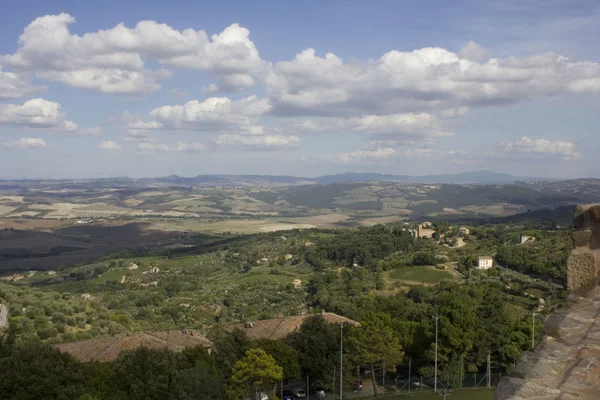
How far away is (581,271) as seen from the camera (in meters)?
4.43

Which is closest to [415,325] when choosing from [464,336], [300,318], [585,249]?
[464,336]

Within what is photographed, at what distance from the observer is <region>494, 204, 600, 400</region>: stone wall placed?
309 centimetres

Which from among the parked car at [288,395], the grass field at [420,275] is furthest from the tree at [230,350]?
the grass field at [420,275]

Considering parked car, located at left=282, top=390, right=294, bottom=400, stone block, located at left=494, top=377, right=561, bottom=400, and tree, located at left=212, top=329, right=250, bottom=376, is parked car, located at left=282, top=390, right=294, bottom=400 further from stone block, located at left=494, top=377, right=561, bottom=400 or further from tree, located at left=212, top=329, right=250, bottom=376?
stone block, located at left=494, top=377, right=561, bottom=400

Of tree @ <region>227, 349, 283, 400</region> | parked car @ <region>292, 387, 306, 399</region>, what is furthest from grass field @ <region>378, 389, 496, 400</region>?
tree @ <region>227, 349, 283, 400</region>

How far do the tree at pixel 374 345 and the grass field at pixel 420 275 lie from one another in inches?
1396

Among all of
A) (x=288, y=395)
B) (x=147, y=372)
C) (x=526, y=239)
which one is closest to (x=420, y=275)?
(x=526, y=239)

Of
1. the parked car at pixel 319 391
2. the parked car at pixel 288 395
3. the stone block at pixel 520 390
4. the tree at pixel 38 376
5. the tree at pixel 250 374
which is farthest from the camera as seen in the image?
the parked car at pixel 288 395

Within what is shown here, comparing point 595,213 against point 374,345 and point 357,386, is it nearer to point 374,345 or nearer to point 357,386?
point 374,345

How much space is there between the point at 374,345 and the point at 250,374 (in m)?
8.08

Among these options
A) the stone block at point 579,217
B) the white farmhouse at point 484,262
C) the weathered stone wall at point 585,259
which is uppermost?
the stone block at point 579,217

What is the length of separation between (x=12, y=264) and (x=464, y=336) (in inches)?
4393

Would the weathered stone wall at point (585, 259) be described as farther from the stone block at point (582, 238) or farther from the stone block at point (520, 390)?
the stone block at point (520, 390)

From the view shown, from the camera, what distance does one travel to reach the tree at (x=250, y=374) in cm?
2567
